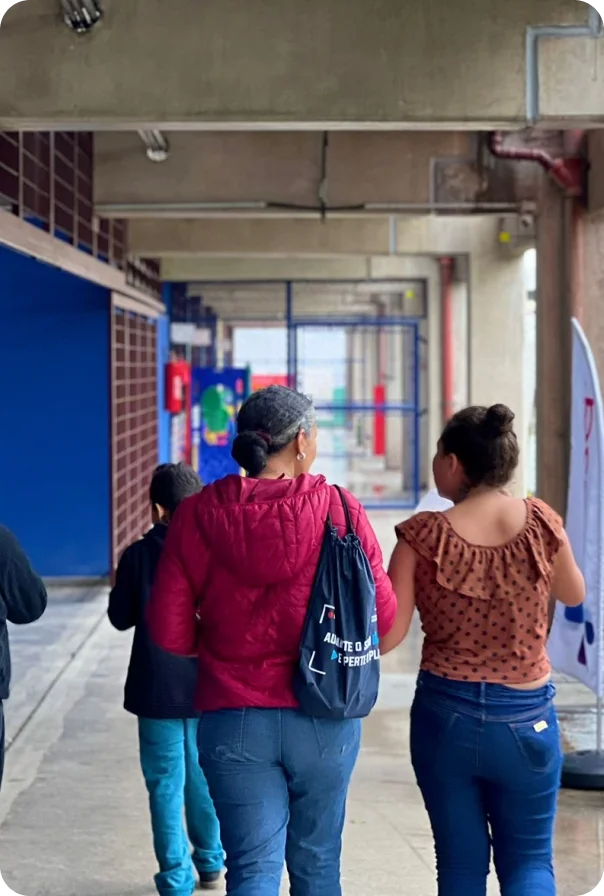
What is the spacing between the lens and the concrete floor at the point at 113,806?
12.0 feet

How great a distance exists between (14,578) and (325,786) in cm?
93

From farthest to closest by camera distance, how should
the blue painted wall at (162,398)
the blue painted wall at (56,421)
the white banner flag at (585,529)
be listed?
the blue painted wall at (162,398), the blue painted wall at (56,421), the white banner flag at (585,529)

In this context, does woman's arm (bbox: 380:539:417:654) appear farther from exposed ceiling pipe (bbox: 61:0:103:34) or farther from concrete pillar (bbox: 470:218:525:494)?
concrete pillar (bbox: 470:218:525:494)

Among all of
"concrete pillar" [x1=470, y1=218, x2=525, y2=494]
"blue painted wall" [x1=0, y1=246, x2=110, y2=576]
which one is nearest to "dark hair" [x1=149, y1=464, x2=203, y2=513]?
"blue painted wall" [x1=0, y1=246, x2=110, y2=576]

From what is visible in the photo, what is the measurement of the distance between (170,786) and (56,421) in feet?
19.9

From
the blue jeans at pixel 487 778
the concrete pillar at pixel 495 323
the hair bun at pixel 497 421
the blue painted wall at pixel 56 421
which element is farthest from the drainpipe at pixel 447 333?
the blue jeans at pixel 487 778

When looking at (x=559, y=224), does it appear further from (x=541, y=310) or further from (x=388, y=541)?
(x=388, y=541)

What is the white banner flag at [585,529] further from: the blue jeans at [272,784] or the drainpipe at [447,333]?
the drainpipe at [447,333]

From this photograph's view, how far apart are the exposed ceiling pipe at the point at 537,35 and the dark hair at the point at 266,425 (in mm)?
2745

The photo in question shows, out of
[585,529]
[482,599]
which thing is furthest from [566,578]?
[585,529]

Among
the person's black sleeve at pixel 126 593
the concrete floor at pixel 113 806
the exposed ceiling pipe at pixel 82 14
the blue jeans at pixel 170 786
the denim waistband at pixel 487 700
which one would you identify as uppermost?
the exposed ceiling pipe at pixel 82 14

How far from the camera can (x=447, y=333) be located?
14273 mm

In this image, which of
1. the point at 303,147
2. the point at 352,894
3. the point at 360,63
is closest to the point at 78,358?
the point at 303,147

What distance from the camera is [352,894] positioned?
11.6 ft
